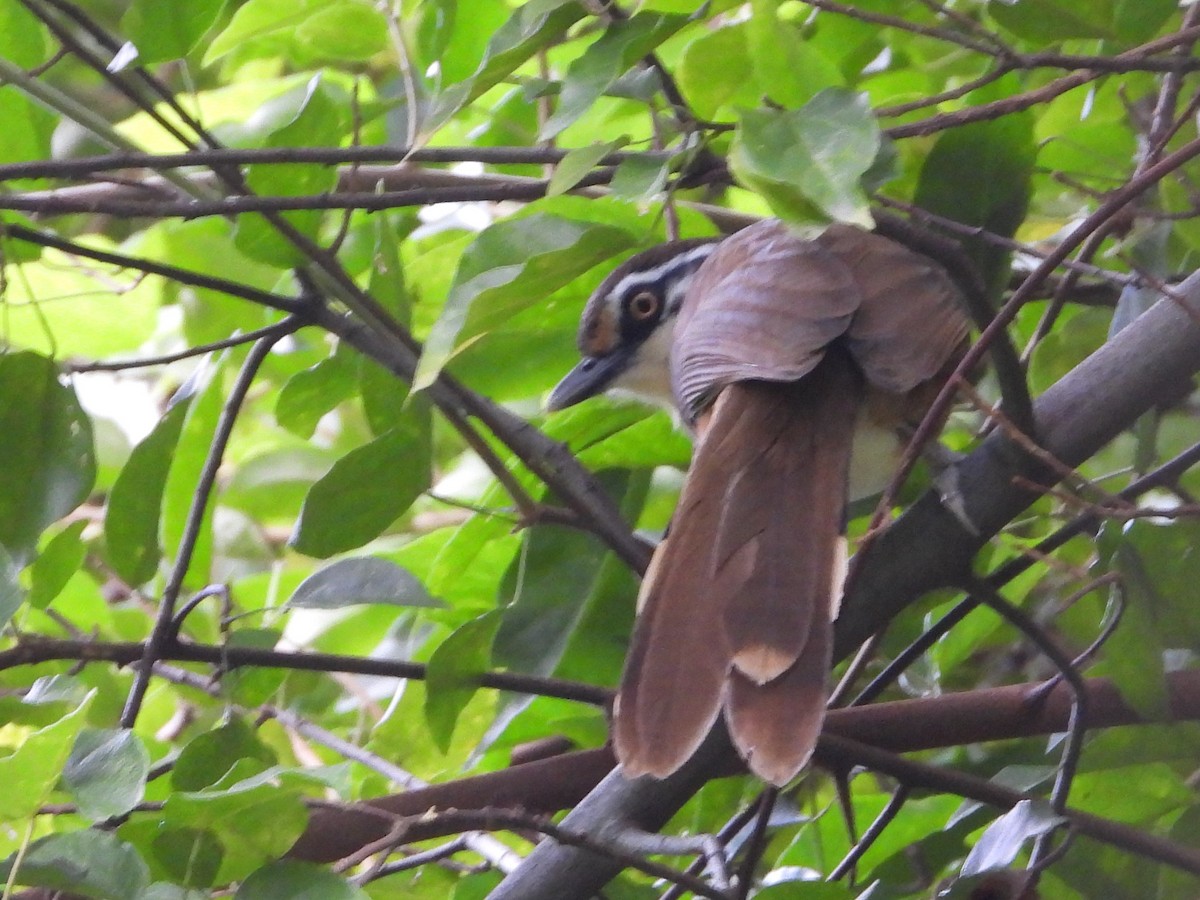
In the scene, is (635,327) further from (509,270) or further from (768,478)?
(509,270)

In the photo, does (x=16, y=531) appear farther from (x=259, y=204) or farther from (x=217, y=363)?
(x=259, y=204)

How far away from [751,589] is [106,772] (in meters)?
0.66

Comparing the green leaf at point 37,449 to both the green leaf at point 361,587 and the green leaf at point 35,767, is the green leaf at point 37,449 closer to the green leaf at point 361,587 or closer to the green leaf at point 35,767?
the green leaf at point 361,587

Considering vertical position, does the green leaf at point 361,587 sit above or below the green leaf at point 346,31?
below

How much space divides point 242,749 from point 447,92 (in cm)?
73

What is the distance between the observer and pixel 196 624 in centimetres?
248

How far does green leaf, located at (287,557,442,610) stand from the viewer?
1.61 m

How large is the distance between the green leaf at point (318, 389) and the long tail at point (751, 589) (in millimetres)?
537

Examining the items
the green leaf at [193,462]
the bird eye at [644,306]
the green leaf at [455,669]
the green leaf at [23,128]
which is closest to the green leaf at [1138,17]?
the bird eye at [644,306]

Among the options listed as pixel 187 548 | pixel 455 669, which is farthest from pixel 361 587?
pixel 187 548

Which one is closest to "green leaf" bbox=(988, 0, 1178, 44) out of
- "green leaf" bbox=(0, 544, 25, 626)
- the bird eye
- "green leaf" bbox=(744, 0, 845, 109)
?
"green leaf" bbox=(744, 0, 845, 109)

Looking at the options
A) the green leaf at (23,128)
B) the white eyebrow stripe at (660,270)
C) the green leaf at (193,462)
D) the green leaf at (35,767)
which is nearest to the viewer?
the green leaf at (35,767)

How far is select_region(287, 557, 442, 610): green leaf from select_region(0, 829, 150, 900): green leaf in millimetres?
420

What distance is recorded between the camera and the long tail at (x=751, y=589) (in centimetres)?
137
